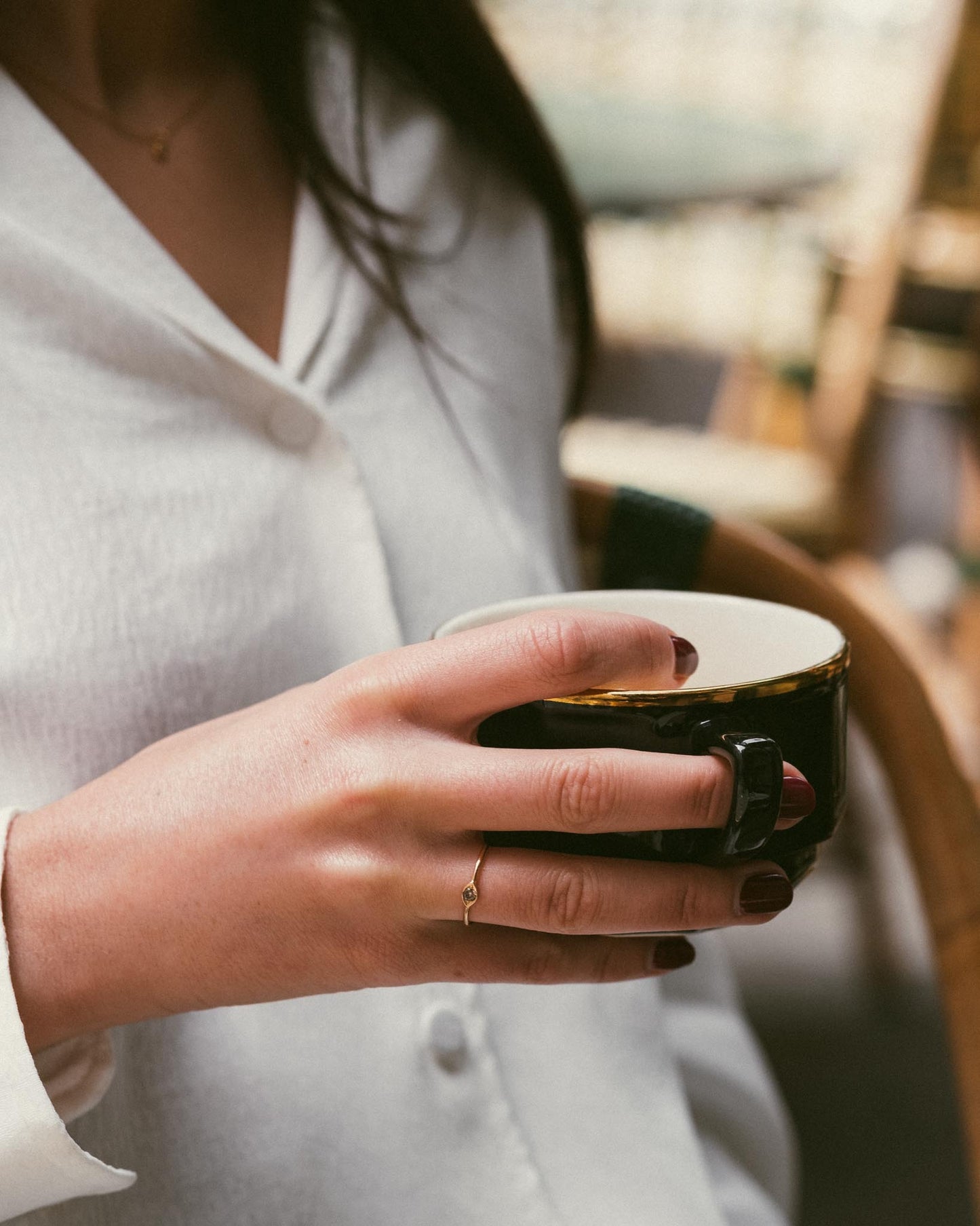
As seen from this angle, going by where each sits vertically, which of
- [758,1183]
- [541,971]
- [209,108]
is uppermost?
[209,108]

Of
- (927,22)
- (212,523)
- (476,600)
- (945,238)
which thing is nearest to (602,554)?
(476,600)

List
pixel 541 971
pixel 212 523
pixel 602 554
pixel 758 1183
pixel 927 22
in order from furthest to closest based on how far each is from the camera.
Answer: pixel 927 22
pixel 602 554
pixel 758 1183
pixel 212 523
pixel 541 971

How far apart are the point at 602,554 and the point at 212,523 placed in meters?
0.32

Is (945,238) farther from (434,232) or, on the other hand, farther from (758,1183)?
(758,1183)

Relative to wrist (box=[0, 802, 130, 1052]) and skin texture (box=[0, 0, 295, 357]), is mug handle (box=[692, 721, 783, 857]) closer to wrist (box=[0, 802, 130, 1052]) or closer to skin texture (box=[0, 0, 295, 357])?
wrist (box=[0, 802, 130, 1052])

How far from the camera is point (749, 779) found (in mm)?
310

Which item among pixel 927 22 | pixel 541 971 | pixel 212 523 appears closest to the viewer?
pixel 541 971

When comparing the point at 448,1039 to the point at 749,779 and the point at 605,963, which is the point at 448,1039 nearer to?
the point at 605,963

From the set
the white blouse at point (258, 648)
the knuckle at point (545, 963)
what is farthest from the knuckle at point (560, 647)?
the white blouse at point (258, 648)

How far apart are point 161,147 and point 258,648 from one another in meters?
0.31

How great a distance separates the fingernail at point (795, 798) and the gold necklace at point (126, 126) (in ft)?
1.62

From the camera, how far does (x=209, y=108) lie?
2.17 feet

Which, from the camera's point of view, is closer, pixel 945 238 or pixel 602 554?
pixel 602 554

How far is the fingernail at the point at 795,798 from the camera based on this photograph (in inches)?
13.1
